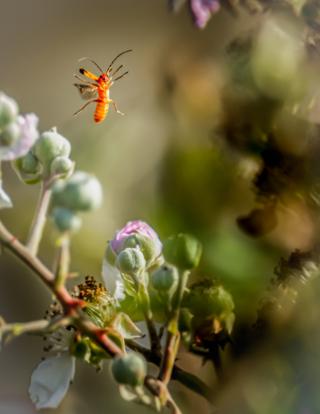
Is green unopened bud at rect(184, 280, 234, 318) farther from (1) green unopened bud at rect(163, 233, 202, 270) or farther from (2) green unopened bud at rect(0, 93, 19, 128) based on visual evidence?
(2) green unopened bud at rect(0, 93, 19, 128)

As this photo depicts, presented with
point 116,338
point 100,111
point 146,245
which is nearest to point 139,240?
point 146,245

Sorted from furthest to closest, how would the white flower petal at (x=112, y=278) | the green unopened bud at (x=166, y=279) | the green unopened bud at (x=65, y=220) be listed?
1. the white flower petal at (x=112, y=278)
2. the green unopened bud at (x=166, y=279)
3. the green unopened bud at (x=65, y=220)

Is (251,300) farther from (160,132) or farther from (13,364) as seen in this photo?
(13,364)

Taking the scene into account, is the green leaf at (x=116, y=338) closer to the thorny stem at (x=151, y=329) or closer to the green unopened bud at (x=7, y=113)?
the thorny stem at (x=151, y=329)

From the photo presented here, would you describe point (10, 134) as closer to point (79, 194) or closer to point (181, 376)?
point (79, 194)

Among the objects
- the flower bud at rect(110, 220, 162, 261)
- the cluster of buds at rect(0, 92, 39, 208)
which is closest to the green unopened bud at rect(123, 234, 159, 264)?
the flower bud at rect(110, 220, 162, 261)

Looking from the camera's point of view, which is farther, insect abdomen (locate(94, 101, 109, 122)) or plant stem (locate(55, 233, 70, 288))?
insect abdomen (locate(94, 101, 109, 122))

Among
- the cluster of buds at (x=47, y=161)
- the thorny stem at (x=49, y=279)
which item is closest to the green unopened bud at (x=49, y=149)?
the cluster of buds at (x=47, y=161)
